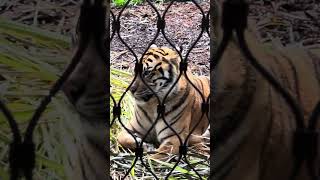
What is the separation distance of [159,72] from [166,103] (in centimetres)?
13

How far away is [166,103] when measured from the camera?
143cm

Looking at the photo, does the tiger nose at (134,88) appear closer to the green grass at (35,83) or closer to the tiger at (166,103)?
the tiger at (166,103)

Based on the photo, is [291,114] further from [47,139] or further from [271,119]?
[47,139]

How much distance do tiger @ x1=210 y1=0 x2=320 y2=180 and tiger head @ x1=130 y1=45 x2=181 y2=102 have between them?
71cm

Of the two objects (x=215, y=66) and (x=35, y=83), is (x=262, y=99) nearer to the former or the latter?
(x=215, y=66)

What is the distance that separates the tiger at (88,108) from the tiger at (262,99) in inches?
3.7

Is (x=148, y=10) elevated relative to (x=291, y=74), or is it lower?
elevated

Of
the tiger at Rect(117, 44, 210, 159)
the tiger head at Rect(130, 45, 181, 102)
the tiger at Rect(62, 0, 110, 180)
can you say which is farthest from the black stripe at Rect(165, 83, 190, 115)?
the tiger at Rect(62, 0, 110, 180)

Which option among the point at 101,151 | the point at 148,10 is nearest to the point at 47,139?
the point at 101,151

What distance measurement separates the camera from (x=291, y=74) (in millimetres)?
569

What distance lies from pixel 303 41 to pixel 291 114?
0.19 ft

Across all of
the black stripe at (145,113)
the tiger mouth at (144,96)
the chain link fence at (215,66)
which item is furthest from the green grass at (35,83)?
the black stripe at (145,113)

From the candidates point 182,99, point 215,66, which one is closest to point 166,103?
point 182,99

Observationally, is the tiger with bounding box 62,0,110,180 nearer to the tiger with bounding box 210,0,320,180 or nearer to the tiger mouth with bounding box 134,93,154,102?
the tiger with bounding box 210,0,320,180
